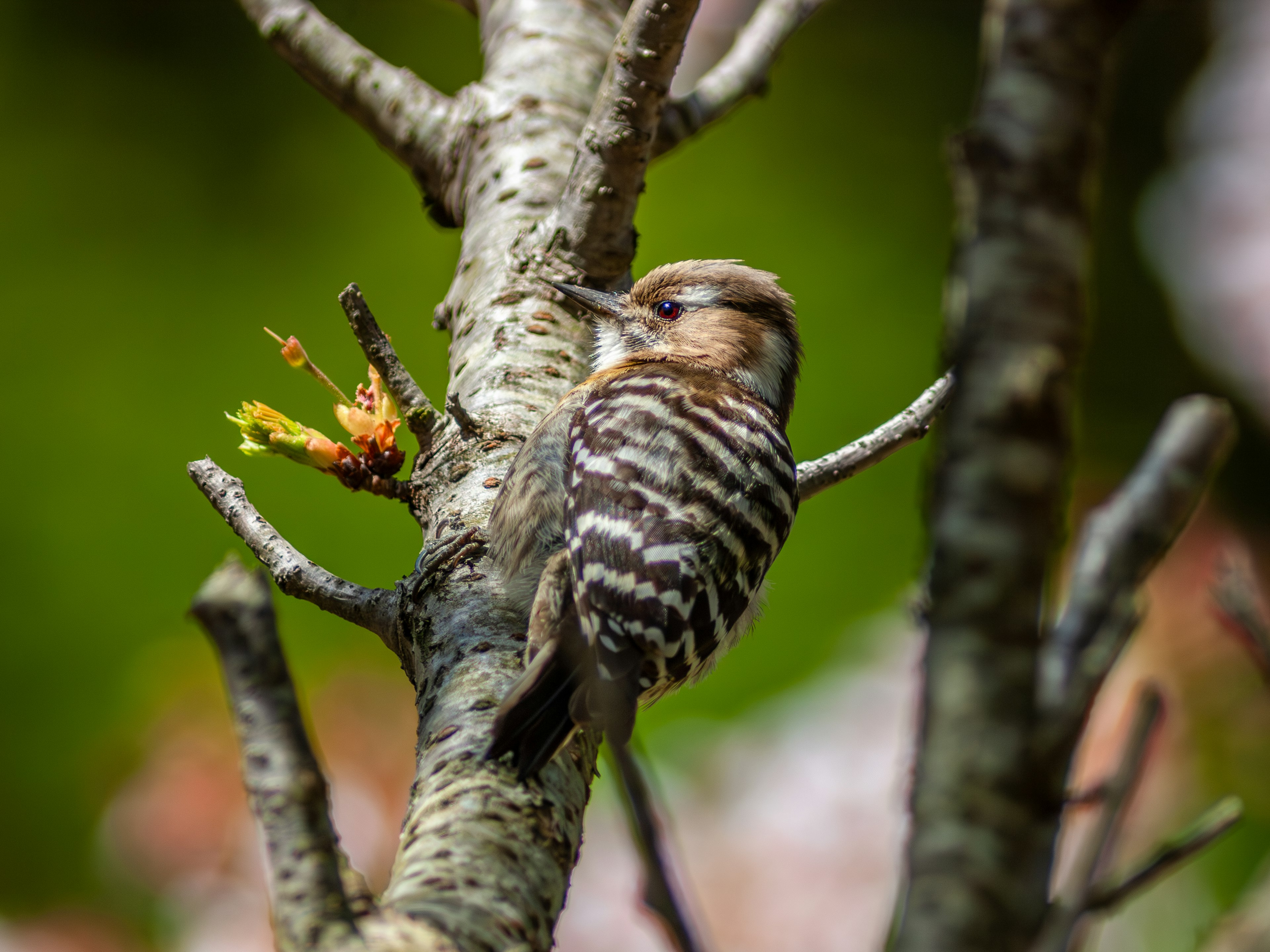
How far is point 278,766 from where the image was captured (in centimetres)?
76

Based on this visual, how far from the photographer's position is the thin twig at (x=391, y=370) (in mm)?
1784

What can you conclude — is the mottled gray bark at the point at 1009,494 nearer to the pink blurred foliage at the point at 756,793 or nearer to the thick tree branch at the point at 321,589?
the thick tree branch at the point at 321,589

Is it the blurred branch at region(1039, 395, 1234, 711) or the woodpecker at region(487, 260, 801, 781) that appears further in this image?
the woodpecker at region(487, 260, 801, 781)

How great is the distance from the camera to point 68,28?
4422 millimetres

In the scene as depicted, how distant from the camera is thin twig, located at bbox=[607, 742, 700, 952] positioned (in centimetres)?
61

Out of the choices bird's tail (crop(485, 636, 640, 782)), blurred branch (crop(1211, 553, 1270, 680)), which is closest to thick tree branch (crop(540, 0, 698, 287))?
bird's tail (crop(485, 636, 640, 782))

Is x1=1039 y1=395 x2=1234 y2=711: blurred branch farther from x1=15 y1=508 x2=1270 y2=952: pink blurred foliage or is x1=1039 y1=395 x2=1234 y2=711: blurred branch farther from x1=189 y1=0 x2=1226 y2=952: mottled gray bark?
x1=15 y1=508 x2=1270 y2=952: pink blurred foliage

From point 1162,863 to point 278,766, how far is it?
561 mm

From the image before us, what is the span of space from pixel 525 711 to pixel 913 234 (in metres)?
3.62

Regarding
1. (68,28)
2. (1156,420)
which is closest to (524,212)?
(1156,420)

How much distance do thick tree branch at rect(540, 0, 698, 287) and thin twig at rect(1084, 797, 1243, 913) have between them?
1539 mm

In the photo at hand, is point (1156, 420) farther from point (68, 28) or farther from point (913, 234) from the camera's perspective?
point (68, 28)

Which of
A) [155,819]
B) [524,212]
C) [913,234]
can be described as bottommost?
[155,819]

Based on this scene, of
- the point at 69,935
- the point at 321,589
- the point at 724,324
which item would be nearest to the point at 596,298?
the point at 724,324
